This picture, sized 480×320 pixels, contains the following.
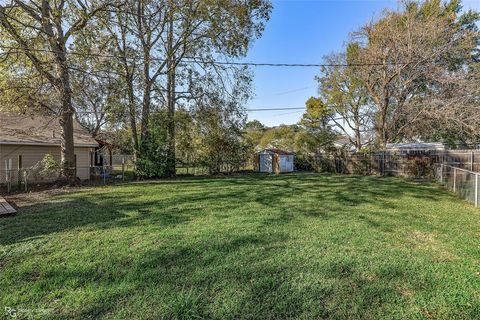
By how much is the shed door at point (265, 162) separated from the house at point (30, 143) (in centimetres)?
1286

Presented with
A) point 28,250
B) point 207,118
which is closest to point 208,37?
point 207,118

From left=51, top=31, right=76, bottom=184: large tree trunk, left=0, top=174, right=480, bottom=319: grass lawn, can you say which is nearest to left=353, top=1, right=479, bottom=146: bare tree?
left=0, top=174, right=480, bottom=319: grass lawn

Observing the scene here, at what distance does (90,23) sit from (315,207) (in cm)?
1157

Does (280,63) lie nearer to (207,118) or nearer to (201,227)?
(207,118)

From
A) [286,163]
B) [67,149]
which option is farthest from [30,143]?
[286,163]

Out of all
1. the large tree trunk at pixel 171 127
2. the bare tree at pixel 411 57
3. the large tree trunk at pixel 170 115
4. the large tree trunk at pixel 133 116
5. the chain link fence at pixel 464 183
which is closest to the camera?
the chain link fence at pixel 464 183

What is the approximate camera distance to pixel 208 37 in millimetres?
14266

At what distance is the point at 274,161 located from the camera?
22.0 metres

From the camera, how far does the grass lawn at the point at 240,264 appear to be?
2.58 m

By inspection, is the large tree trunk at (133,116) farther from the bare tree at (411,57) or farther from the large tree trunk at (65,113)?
the bare tree at (411,57)

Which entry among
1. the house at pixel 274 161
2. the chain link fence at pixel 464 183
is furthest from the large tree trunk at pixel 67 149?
the house at pixel 274 161

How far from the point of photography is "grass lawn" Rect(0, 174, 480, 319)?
102 inches

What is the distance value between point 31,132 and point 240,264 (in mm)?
13487

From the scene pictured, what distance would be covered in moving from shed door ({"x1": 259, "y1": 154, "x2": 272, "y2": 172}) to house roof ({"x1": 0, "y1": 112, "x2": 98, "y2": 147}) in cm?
1286
